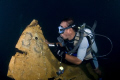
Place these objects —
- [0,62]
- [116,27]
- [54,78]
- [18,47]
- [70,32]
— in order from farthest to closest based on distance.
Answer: [116,27], [0,62], [54,78], [18,47], [70,32]

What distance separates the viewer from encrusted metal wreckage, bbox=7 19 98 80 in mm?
2512

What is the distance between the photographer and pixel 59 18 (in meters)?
4.65

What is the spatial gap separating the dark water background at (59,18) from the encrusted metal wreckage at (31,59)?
167 centimetres

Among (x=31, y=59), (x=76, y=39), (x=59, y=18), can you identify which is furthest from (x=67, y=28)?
(x=59, y=18)

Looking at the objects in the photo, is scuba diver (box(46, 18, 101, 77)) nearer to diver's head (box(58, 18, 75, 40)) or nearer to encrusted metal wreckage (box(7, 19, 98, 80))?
diver's head (box(58, 18, 75, 40))

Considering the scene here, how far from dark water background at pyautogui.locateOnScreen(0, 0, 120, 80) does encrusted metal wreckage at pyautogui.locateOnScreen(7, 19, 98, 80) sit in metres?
1.67

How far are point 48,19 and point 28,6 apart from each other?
4.26ft

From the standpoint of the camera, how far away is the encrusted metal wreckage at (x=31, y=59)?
8.24 ft

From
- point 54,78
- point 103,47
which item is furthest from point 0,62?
point 103,47

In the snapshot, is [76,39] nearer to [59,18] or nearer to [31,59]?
[31,59]

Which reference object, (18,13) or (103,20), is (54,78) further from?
(103,20)

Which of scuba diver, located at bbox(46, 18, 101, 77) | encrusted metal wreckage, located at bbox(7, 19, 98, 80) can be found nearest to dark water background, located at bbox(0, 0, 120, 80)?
encrusted metal wreckage, located at bbox(7, 19, 98, 80)

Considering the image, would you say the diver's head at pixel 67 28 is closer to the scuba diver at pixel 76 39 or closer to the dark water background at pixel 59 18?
the scuba diver at pixel 76 39

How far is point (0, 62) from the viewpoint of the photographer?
396cm
